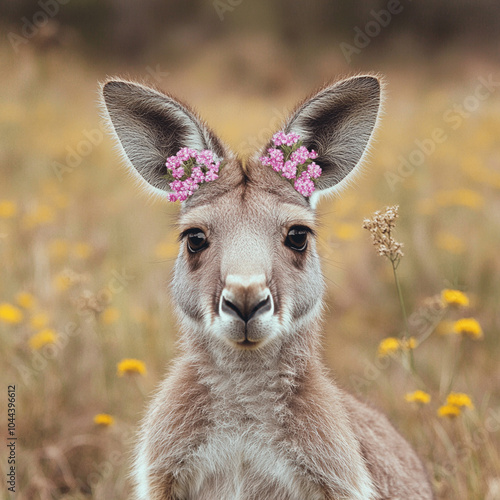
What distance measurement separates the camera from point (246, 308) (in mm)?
3262

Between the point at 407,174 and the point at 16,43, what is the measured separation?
18.5 feet

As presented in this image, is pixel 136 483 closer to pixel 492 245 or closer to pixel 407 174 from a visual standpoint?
pixel 492 245

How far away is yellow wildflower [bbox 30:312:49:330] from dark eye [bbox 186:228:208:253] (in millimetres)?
2742

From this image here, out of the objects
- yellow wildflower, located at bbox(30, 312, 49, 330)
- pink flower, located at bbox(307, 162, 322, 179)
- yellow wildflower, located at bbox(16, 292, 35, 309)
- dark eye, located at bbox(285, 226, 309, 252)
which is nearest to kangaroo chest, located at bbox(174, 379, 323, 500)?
dark eye, located at bbox(285, 226, 309, 252)

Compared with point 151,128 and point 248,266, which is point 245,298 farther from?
point 151,128

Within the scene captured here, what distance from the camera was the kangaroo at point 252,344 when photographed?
11.8 ft

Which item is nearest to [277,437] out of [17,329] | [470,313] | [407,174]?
[17,329]

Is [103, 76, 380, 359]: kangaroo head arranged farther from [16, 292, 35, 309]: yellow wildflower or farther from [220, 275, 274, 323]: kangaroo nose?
[16, 292, 35, 309]: yellow wildflower

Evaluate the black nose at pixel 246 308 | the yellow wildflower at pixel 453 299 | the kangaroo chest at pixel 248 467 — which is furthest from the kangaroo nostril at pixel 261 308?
the yellow wildflower at pixel 453 299

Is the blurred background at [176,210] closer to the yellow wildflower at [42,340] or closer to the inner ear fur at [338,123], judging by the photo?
the yellow wildflower at [42,340]

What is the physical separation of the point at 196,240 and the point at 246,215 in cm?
30

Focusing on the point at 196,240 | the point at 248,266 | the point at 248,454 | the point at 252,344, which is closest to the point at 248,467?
the point at 248,454

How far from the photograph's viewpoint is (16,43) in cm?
999

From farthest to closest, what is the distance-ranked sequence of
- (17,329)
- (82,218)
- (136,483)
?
(82,218), (17,329), (136,483)
